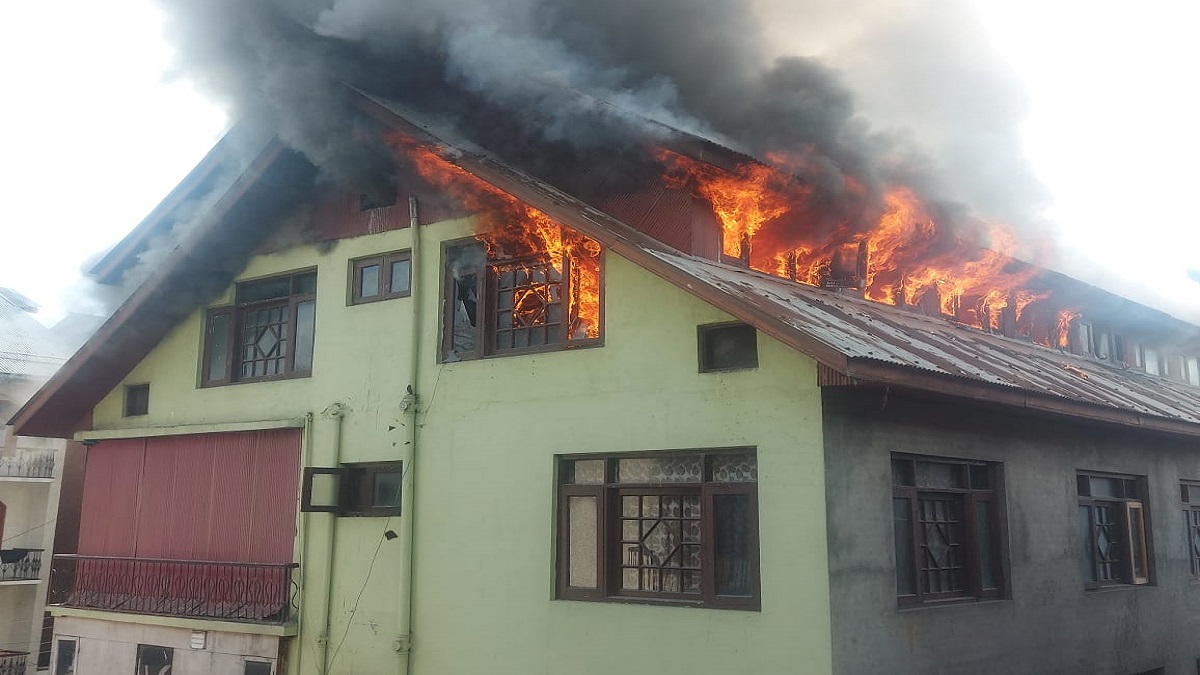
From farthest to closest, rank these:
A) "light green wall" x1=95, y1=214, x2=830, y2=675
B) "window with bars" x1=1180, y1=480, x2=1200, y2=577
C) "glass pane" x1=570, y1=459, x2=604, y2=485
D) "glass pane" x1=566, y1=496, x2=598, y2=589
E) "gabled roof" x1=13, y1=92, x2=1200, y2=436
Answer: "window with bars" x1=1180, y1=480, x2=1200, y2=577 < "glass pane" x1=570, y1=459, x2=604, y2=485 < "glass pane" x1=566, y1=496, x2=598, y2=589 < "light green wall" x1=95, y1=214, x2=830, y2=675 < "gabled roof" x1=13, y1=92, x2=1200, y2=436

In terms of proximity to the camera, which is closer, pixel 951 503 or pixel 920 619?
pixel 920 619

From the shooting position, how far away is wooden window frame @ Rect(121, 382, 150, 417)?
50.1ft

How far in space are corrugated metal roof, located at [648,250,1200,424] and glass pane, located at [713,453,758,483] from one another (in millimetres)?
1422

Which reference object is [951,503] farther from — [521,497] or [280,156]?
[280,156]

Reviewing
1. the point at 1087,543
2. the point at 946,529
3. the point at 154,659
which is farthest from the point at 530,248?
the point at 1087,543

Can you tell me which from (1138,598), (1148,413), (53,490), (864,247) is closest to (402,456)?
(864,247)

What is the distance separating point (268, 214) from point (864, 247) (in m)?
8.16

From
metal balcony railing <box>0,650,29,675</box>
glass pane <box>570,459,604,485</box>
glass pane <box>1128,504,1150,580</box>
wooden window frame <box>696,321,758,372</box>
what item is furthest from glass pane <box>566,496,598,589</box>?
metal balcony railing <box>0,650,29,675</box>

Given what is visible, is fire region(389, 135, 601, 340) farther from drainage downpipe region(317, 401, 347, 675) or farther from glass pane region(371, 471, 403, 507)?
drainage downpipe region(317, 401, 347, 675)

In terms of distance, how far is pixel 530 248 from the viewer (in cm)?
1163

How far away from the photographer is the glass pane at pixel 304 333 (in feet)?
44.8

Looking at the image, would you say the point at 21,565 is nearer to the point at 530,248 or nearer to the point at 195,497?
the point at 195,497

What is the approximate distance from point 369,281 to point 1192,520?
497 inches

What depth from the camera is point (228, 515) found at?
45.1 feet
